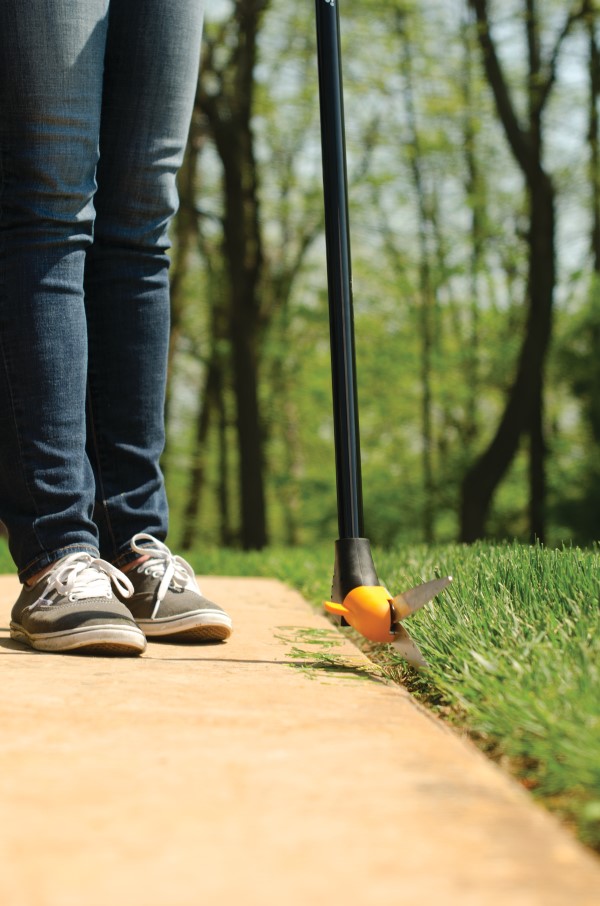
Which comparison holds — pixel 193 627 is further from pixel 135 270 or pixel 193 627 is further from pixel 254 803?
pixel 254 803

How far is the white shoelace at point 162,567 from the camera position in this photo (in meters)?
2.02

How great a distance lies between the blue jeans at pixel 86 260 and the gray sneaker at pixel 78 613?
5cm

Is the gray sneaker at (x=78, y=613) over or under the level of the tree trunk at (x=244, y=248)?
under

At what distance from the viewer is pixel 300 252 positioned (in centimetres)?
1638

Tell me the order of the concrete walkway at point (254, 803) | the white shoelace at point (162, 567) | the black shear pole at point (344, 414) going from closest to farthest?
the concrete walkway at point (254, 803)
the black shear pole at point (344, 414)
the white shoelace at point (162, 567)

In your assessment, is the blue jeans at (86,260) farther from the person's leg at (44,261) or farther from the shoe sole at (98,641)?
the shoe sole at (98,641)

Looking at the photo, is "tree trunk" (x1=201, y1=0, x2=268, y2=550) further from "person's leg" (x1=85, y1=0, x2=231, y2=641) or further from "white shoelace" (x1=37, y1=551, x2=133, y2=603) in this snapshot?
"white shoelace" (x1=37, y1=551, x2=133, y2=603)

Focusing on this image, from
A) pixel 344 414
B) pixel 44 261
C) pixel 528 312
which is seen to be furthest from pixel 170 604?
pixel 528 312

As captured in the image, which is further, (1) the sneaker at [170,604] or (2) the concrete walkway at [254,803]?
(1) the sneaker at [170,604]

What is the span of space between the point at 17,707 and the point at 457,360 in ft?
53.5

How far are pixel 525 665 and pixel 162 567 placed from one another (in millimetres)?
955

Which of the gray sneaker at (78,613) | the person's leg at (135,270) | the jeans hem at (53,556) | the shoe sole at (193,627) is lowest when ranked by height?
the shoe sole at (193,627)

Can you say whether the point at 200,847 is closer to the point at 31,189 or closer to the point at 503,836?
the point at 503,836

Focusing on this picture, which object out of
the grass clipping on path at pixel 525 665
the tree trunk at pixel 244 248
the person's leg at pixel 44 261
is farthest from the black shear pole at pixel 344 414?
the tree trunk at pixel 244 248
